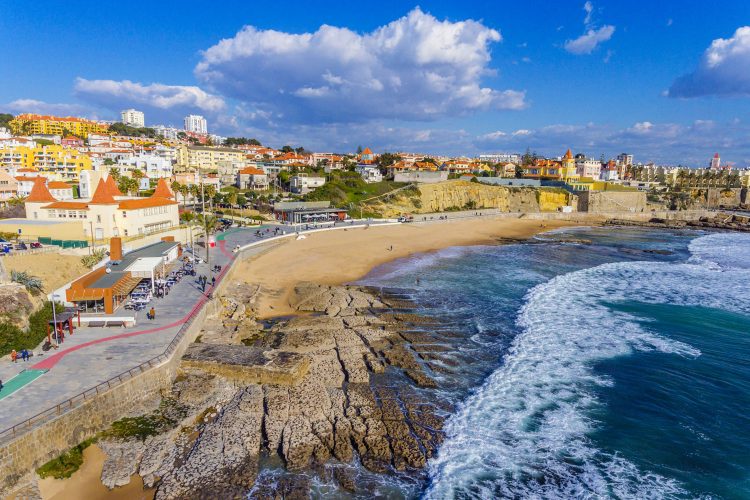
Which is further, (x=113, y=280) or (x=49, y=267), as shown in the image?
(x=49, y=267)

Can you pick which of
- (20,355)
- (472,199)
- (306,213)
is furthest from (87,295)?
(472,199)

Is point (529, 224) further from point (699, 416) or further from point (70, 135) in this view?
point (70, 135)

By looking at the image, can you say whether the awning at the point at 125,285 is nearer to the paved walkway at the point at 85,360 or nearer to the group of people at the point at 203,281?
the paved walkway at the point at 85,360

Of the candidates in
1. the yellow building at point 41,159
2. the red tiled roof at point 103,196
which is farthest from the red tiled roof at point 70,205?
the yellow building at point 41,159

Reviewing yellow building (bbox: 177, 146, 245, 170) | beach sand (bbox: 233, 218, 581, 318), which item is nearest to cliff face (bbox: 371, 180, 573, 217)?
beach sand (bbox: 233, 218, 581, 318)

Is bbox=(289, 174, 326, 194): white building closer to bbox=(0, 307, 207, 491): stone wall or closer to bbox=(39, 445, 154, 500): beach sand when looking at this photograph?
bbox=(0, 307, 207, 491): stone wall

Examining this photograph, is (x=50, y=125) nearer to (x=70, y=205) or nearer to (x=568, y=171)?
(x=70, y=205)
